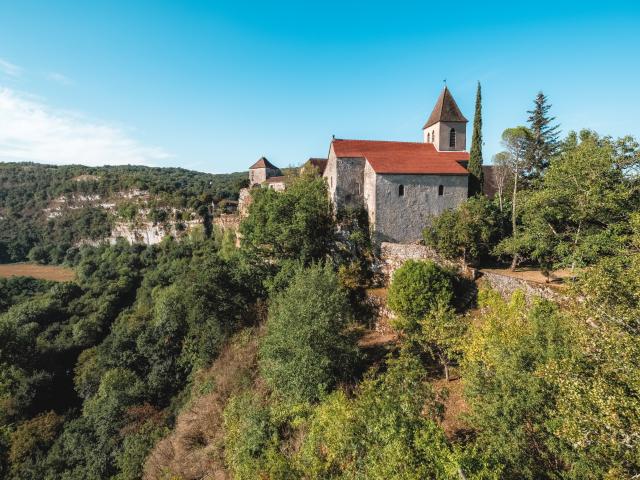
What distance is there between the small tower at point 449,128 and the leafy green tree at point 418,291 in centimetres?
1698

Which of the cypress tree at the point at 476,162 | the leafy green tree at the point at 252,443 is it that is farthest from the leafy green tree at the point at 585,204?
the leafy green tree at the point at 252,443

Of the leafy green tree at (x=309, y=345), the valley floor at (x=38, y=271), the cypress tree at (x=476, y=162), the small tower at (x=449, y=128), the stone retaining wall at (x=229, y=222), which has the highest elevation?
the small tower at (x=449, y=128)

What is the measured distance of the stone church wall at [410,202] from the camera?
2681 cm

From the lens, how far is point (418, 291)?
1972 cm

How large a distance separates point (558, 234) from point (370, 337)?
1234 centimetres

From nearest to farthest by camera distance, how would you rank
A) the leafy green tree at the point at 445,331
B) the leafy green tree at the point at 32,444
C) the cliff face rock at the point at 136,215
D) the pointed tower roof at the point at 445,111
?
the leafy green tree at the point at 445,331, the leafy green tree at the point at 32,444, the pointed tower roof at the point at 445,111, the cliff face rock at the point at 136,215

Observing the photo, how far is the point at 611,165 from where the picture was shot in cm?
1681

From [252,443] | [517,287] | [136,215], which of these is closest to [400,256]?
[517,287]

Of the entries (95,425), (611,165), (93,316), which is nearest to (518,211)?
(611,165)

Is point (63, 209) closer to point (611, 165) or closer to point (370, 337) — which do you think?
point (370, 337)

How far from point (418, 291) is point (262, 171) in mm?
51681

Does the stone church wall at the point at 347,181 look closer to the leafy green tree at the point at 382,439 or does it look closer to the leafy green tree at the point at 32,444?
the leafy green tree at the point at 382,439

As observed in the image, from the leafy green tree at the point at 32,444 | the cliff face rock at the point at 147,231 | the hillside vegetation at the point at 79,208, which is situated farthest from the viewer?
the hillside vegetation at the point at 79,208

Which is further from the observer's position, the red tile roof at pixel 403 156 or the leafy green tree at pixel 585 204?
the red tile roof at pixel 403 156
